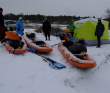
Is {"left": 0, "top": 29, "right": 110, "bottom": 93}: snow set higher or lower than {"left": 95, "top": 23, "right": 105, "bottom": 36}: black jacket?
lower

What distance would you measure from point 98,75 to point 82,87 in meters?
1.13

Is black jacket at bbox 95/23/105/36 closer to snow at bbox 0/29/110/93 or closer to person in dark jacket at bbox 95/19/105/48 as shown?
person in dark jacket at bbox 95/19/105/48

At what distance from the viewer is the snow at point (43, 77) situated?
3455 millimetres

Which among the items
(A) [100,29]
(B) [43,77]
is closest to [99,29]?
(A) [100,29]

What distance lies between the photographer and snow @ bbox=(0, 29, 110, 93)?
346 cm

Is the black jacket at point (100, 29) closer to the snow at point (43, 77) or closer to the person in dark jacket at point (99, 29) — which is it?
the person in dark jacket at point (99, 29)

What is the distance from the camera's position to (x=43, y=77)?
391 cm

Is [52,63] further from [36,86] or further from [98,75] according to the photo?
[98,75]

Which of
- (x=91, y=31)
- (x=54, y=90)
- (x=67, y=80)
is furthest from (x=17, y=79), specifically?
(x=91, y=31)

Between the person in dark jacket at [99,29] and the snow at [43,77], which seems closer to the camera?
the snow at [43,77]

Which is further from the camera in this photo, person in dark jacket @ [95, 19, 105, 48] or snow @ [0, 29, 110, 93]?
person in dark jacket @ [95, 19, 105, 48]

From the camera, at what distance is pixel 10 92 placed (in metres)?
3.13

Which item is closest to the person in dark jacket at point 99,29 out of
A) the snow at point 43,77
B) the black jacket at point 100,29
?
the black jacket at point 100,29

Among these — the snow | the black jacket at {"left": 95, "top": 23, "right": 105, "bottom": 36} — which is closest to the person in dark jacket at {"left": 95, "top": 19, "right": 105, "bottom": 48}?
the black jacket at {"left": 95, "top": 23, "right": 105, "bottom": 36}
